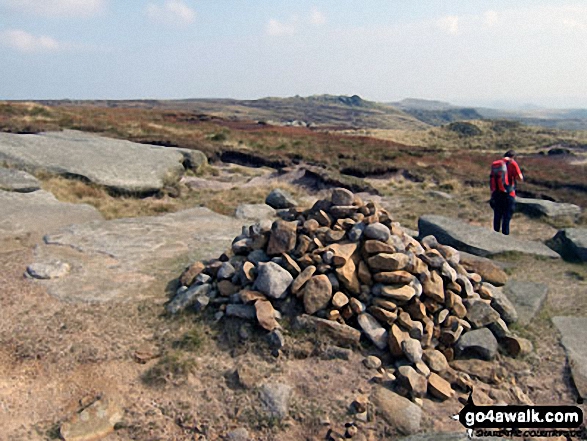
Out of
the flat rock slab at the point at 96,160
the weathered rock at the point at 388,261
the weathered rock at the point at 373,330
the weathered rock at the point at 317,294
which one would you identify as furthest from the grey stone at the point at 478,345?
the flat rock slab at the point at 96,160

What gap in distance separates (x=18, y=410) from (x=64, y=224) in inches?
209

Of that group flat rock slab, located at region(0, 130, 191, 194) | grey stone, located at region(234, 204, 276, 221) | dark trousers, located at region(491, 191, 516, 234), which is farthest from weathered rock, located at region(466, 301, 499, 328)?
flat rock slab, located at region(0, 130, 191, 194)

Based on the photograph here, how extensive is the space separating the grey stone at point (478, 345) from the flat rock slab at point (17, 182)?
32.2ft

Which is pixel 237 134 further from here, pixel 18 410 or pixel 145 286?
A: pixel 18 410

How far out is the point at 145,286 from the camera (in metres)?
5.90

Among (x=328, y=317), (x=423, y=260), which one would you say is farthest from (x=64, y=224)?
(x=423, y=260)

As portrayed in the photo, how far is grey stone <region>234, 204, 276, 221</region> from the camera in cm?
1061

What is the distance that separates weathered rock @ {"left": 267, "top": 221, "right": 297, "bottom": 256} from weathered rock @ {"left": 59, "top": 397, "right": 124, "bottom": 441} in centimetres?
244

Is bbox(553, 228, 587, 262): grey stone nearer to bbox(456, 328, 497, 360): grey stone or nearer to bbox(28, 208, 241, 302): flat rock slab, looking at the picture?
bbox(456, 328, 497, 360): grey stone

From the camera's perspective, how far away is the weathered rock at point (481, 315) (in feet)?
17.2

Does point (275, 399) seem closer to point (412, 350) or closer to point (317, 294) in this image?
point (317, 294)

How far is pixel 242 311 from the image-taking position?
192 inches

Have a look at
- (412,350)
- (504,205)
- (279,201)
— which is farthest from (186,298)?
(504,205)

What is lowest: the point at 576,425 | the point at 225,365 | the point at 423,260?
the point at 576,425
